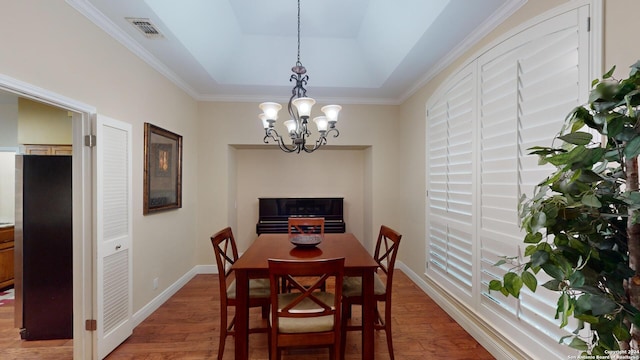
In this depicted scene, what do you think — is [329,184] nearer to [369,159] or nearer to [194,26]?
[369,159]

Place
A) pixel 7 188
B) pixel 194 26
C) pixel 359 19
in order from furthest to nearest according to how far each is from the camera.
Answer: pixel 7 188, pixel 359 19, pixel 194 26

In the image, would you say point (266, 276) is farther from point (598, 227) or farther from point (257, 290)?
point (598, 227)

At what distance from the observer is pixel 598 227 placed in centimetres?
94

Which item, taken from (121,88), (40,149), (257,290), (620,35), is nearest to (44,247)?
(121,88)

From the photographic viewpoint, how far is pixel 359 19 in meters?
3.15

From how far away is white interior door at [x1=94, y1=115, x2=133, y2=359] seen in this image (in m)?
2.17

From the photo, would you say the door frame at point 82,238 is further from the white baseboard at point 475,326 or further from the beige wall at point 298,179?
the white baseboard at point 475,326

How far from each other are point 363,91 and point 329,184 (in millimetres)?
1723

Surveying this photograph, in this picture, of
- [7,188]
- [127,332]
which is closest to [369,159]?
[127,332]

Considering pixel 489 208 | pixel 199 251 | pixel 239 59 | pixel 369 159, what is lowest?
pixel 199 251

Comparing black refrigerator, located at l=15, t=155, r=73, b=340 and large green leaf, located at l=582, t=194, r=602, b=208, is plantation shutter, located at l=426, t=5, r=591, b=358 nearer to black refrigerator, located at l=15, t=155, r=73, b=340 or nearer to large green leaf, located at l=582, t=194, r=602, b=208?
large green leaf, located at l=582, t=194, r=602, b=208

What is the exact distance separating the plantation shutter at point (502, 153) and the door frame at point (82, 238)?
321cm

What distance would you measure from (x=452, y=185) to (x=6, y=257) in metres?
5.58

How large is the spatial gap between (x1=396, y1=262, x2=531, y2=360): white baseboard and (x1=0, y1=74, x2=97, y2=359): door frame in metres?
3.17
